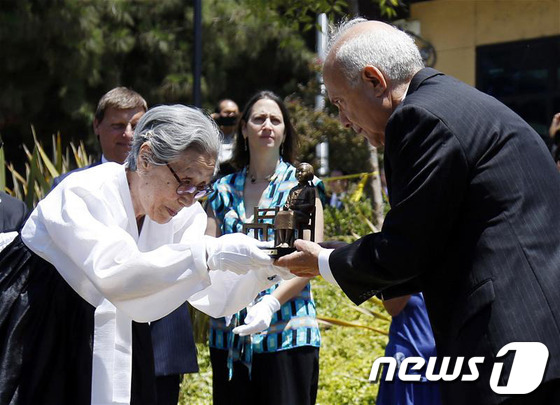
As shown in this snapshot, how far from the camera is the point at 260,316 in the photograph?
4555 mm

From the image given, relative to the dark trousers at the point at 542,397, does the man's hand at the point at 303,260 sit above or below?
above

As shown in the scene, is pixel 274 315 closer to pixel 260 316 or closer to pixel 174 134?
pixel 260 316

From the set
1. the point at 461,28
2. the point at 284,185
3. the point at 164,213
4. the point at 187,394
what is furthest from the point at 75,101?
the point at 164,213

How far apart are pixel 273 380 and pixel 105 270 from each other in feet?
5.73

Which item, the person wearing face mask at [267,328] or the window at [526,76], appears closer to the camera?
the person wearing face mask at [267,328]

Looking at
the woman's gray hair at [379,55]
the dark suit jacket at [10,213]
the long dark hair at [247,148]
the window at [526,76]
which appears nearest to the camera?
the woman's gray hair at [379,55]

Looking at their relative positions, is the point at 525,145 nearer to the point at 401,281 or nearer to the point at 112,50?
the point at 401,281

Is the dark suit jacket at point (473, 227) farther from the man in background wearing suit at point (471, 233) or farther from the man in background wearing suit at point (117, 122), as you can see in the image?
the man in background wearing suit at point (117, 122)

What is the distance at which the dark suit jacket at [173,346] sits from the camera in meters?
4.45

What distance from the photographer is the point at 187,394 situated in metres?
7.08

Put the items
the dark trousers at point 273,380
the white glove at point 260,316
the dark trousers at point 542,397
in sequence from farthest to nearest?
the dark trousers at point 273,380, the white glove at point 260,316, the dark trousers at point 542,397

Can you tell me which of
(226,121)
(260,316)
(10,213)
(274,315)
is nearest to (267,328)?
(274,315)

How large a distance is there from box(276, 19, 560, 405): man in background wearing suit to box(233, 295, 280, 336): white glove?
1174 millimetres

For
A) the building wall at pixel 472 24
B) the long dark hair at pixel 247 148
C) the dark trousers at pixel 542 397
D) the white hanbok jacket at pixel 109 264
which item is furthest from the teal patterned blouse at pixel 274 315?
the building wall at pixel 472 24
